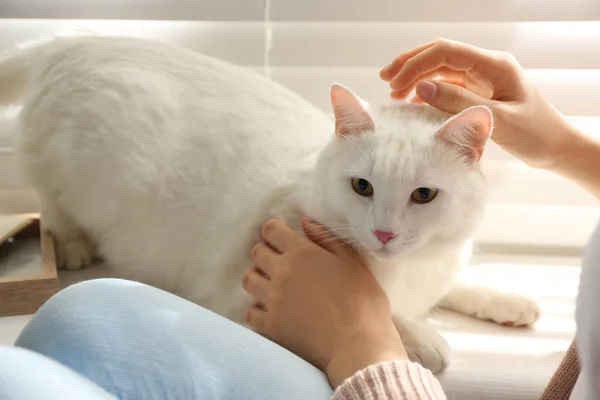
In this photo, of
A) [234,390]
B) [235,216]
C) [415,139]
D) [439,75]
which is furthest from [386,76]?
[234,390]

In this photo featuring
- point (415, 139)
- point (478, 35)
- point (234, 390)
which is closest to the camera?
point (234, 390)

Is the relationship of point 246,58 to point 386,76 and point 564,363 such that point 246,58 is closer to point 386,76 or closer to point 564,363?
point 386,76

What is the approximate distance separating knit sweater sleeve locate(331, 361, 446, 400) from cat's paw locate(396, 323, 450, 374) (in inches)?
8.5

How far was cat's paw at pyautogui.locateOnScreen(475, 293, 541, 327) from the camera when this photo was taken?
1.14m

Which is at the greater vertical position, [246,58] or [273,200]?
[246,58]

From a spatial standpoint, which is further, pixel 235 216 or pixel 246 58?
pixel 246 58

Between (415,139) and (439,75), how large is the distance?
0.24m

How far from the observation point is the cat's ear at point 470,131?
0.82 metres

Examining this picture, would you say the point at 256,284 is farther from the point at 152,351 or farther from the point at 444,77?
the point at 444,77

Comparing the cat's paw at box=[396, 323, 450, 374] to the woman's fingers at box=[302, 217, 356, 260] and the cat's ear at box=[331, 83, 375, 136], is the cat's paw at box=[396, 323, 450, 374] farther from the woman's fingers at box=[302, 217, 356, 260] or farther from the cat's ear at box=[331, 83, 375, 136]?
the cat's ear at box=[331, 83, 375, 136]

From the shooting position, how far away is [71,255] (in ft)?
4.30

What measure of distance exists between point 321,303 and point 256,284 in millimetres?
134

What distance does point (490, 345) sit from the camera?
108cm

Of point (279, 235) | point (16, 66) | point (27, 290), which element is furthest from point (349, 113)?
point (16, 66)
